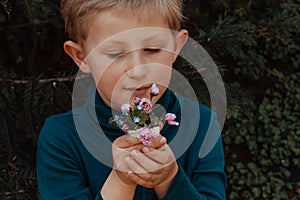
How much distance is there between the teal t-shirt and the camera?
47.9 inches

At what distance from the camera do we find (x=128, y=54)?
3.61ft

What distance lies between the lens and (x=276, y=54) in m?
3.36

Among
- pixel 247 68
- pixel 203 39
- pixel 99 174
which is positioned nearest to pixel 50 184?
pixel 99 174

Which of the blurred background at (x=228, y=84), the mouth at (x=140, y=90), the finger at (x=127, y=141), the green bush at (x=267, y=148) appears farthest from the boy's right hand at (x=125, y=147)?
the green bush at (x=267, y=148)

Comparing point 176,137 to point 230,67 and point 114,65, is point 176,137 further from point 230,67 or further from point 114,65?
point 230,67

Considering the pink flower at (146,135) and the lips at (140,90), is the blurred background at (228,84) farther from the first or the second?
the pink flower at (146,135)

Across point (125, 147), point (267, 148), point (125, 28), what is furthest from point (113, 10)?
point (267, 148)

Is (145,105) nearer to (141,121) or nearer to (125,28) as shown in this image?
(141,121)

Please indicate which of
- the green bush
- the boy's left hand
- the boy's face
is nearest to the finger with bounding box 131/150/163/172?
the boy's left hand

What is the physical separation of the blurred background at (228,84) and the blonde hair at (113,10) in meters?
0.50

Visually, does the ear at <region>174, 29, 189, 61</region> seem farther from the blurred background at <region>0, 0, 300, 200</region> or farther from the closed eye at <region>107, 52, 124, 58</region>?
the blurred background at <region>0, 0, 300, 200</region>

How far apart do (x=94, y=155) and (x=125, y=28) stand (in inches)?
12.3

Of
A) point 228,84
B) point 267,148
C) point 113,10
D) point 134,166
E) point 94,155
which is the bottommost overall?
point 267,148

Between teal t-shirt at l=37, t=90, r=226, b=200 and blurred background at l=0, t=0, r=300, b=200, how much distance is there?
58cm
